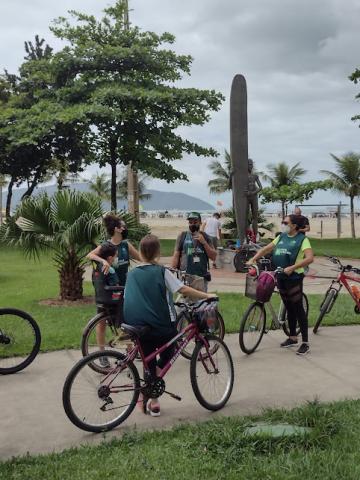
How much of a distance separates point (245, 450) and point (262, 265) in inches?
172

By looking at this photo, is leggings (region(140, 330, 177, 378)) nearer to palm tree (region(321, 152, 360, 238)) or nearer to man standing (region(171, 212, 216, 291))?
man standing (region(171, 212, 216, 291))

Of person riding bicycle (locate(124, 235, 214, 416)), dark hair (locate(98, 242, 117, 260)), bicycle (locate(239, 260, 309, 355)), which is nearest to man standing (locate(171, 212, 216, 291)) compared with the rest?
bicycle (locate(239, 260, 309, 355))

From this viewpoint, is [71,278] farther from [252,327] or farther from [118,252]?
[252,327]

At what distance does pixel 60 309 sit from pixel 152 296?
5.12 m

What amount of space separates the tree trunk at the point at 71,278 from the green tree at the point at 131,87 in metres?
14.4

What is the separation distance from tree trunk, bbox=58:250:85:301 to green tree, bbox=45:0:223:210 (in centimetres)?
1445

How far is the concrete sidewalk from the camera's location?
13.9ft

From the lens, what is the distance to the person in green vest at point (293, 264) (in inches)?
256

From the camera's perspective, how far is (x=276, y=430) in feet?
13.1

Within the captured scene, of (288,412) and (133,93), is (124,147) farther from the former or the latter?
(288,412)

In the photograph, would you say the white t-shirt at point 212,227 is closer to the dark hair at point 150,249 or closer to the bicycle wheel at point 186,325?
the bicycle wheel at point 186,325

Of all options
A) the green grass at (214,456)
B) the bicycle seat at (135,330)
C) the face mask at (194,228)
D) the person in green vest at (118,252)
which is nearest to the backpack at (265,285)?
the face mask at (194,228)

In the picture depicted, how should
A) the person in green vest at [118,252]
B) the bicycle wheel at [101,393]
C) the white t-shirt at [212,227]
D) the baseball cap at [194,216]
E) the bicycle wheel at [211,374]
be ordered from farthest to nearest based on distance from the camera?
the white t-shirt at [212,227], the baseball cap at [194,216], the person in green vest at [118,252], the bicycle wheel at [211,374], the bicycle wheel at [101,393]

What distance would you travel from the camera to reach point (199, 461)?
362 centimetres
